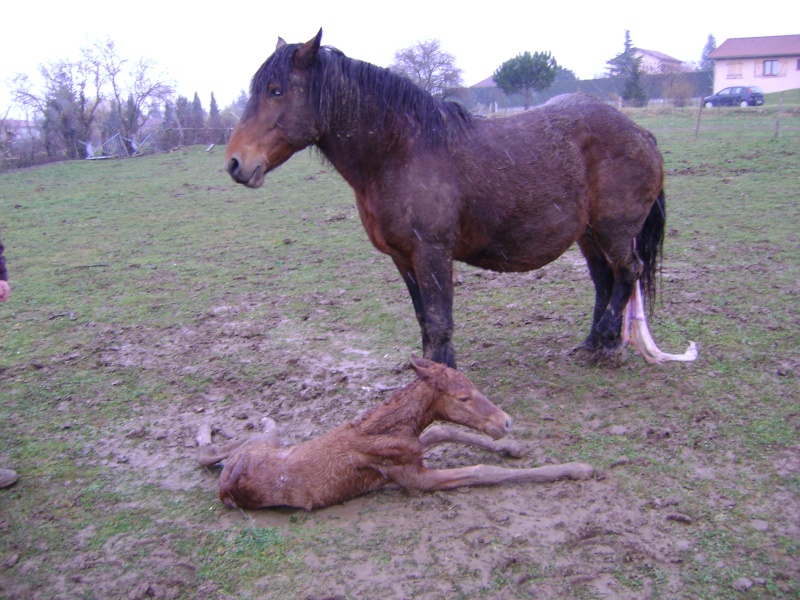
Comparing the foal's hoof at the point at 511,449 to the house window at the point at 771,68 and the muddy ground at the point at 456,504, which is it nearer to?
the muddy ground at the point at 456,504

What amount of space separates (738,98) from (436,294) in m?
31.9

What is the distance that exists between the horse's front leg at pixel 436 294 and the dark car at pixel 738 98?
99.0 ft

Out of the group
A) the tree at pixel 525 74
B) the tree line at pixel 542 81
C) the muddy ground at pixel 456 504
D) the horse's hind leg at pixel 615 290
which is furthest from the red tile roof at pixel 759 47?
the muddy ground at pixel 456 504

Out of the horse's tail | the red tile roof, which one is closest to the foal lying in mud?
the horse's tail

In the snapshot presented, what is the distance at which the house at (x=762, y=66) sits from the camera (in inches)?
1741

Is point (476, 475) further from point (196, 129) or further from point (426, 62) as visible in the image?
point (196, 129)

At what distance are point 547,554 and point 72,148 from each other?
33.0 meters

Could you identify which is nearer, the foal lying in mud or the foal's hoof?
the foal lying in mud

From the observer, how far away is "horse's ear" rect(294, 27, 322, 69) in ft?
12.1

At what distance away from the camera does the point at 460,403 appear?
3.34 metres

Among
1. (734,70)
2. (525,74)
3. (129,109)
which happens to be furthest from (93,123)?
(734,70)

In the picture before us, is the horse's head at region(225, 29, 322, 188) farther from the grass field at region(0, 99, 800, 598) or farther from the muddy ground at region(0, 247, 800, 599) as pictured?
the muddy ground at region(0, 247, 800, 599)

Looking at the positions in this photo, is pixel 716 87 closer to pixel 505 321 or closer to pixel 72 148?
pixel 72 148

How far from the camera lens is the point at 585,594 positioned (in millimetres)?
2486
